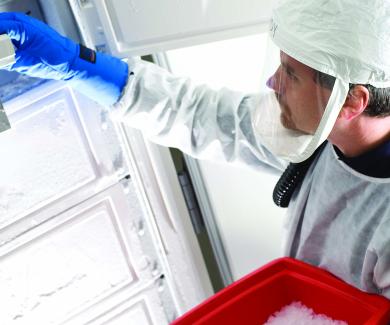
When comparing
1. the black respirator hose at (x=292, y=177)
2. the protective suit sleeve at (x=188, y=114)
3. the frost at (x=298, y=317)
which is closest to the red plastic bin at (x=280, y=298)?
the frost at (x=298, y=317)

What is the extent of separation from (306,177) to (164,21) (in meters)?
0.56

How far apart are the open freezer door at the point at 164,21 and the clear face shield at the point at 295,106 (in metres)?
0.12

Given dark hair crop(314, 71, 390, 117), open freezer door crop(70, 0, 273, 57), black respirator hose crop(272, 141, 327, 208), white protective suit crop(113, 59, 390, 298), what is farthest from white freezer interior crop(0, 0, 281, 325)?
black respirator hose crop(272, 141, 327, 208)

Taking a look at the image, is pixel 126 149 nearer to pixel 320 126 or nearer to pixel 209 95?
pixel 209 95

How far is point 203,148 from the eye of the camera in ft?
4.67

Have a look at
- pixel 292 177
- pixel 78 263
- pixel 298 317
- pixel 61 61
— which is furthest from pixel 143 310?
pixel 61 61

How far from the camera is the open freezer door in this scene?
46.9 inches

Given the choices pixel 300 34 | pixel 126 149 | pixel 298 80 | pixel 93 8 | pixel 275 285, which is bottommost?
pixel 275 285

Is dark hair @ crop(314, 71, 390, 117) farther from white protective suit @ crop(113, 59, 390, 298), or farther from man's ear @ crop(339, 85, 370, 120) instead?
white protective suit @ crop(113, 59, 390, 298)

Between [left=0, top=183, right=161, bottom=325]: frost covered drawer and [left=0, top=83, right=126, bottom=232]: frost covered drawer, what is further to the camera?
[left=0, top=183, right=161, bottom=325]: frost covered drawer

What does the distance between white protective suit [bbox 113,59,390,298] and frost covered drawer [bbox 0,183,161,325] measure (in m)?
0.26

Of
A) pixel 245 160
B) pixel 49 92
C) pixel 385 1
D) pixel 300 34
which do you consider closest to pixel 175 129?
pixel 245 160

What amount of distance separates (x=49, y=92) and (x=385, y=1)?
32.4 inches

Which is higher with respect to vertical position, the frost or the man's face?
the man's face
